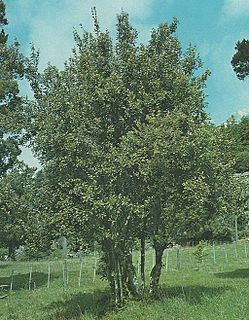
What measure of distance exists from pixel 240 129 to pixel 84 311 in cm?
3682

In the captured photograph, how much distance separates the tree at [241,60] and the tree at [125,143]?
29.5ft

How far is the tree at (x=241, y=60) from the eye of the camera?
25.0 meters

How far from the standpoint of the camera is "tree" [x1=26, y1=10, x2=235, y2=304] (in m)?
14.5

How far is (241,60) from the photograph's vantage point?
25.2 m

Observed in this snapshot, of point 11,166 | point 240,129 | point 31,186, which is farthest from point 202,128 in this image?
point 240,129

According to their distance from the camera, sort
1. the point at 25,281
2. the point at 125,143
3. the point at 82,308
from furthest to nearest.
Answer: the point at 25,281 < the point at 82,308 < the point at 125,143

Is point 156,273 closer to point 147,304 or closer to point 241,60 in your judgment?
point 147,304

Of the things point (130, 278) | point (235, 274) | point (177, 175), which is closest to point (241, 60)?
point (235, 274)

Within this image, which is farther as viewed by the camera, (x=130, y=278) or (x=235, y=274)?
(x=235, y=274)

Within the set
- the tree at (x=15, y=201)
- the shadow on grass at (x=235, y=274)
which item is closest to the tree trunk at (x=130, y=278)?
the tree at (x=15, y=201)

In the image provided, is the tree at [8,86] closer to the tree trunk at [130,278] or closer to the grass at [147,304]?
the grass at [147,304]

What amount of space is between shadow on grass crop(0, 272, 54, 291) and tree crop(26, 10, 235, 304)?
1422 centimetres

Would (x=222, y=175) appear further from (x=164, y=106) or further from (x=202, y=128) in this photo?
(x=164, y=106)

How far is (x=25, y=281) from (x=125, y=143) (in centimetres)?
1938
